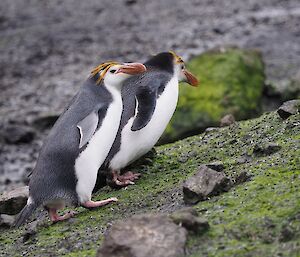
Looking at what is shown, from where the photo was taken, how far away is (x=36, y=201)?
5.64 metres

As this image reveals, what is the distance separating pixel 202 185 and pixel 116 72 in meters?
1.39

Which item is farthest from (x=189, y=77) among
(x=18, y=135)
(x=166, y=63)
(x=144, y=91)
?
(x=18, y=135)

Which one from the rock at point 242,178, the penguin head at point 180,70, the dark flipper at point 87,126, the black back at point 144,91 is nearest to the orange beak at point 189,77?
the penguin head at point 180,70

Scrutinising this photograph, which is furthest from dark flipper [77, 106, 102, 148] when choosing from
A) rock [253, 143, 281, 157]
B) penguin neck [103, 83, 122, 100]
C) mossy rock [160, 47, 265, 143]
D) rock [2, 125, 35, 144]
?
rock [2, 125, 35, 144]

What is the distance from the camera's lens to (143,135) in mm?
6555

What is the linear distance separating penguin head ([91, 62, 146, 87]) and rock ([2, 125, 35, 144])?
5.38 meters

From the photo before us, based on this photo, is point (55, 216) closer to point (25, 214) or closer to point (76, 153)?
point (25, 214)

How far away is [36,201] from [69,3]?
47.8 ft

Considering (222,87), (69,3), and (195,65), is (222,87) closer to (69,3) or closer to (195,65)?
(195,65)

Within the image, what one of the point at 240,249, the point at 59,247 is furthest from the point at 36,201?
the point at 240,249

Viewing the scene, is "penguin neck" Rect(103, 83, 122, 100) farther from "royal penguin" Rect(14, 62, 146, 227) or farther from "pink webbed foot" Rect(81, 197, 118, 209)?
"pink webbed foot" Rect(81, 197, 118, 209)

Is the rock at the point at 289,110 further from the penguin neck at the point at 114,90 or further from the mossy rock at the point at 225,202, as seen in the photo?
the penguin neck at the point at 114,90

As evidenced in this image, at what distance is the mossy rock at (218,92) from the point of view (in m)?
10.2

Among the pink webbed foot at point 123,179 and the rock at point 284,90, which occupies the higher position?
the pink webbed foot at point 123,179
